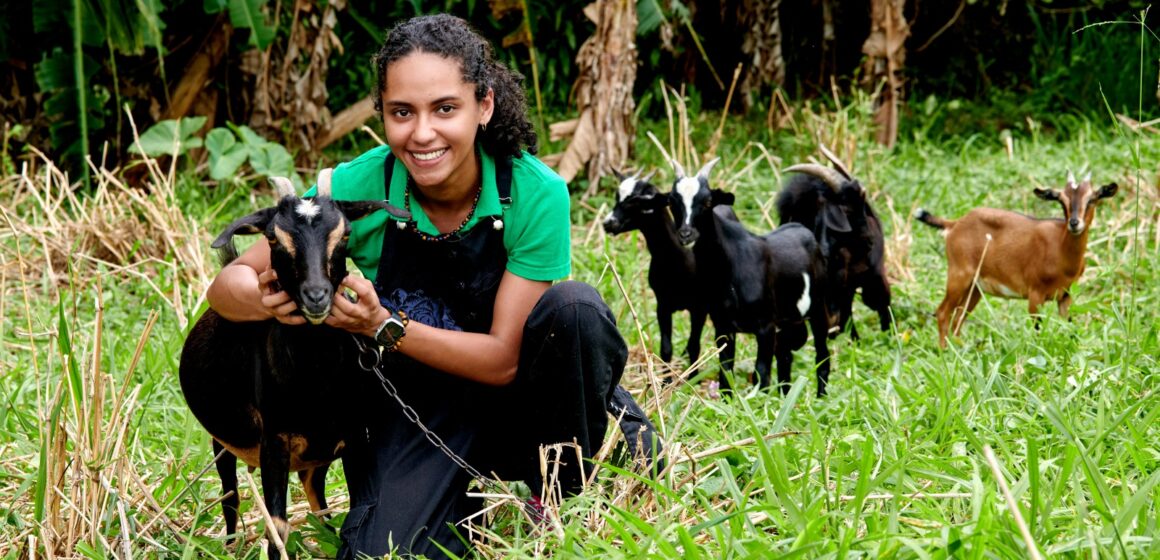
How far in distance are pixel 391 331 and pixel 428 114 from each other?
0.60 meters

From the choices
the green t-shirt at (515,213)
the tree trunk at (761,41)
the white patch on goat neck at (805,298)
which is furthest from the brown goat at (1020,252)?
the tree trunk at (761,41)

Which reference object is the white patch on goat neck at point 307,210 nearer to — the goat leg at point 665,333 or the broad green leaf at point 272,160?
the goat leg at point 665,333

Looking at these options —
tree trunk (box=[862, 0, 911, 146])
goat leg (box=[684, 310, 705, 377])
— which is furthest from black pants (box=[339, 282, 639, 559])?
tree trunk (box=[862, 0, 911, 146])

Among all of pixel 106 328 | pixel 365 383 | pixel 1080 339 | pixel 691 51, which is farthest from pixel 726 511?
pixel 691 51

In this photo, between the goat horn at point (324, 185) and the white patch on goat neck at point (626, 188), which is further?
the white patch on goat neck at point (626, 188)

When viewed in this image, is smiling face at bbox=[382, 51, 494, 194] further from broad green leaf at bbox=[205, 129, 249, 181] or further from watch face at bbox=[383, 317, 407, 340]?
broad green leaf at bbox=[205, 129, 249, 181]

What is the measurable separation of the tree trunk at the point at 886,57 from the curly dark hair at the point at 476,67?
6248mm

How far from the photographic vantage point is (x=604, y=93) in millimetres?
8234

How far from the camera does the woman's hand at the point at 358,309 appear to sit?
285 centimetres

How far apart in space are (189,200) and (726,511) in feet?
17.7

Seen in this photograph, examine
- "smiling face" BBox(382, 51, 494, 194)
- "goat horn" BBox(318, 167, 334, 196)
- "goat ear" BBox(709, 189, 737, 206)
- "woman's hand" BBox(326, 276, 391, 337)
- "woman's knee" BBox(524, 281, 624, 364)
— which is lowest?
"goat ear" BBox(709, 189, 737, 206)

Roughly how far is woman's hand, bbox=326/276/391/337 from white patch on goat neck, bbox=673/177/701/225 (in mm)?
2465

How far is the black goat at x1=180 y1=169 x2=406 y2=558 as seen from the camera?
2840 millimetres

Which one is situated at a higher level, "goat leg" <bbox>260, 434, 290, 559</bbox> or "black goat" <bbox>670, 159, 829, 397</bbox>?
"goat leg" <bbox>260, 434, 290, 559</bbox>
